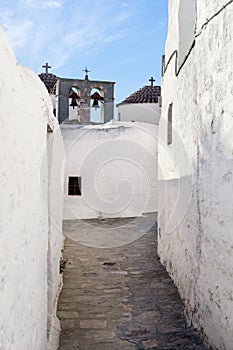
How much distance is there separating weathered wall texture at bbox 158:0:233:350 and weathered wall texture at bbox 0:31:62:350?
1.75 m

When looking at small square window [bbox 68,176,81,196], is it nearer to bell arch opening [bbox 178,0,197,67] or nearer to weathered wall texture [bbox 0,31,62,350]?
bell arch opening [bbox 178,0,197,67]

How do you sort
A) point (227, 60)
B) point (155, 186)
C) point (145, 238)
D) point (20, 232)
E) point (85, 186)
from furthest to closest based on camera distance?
point (155, 186)
point (85, 186)
point (145, 238)
point (227, 60)
point (20, 232)

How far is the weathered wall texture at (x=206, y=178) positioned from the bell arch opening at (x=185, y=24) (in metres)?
0.23

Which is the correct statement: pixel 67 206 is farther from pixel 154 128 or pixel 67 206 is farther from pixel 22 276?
pixel 22 276

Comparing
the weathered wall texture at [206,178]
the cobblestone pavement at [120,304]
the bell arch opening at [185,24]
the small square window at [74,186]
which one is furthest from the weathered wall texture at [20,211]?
the small square window at [74,186]

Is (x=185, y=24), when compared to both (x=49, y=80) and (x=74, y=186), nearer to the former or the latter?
(x=74, y=186)

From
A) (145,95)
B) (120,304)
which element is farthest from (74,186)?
(145,95)

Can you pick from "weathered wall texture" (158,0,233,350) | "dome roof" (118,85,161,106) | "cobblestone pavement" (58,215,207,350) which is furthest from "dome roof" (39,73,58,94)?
"weathered wall texture" (158,0,233,350)

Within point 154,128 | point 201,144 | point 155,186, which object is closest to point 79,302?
point 201,144

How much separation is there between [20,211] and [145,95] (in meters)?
16.2

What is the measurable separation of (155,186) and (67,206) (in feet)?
10.7

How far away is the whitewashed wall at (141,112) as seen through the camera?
54.4ft

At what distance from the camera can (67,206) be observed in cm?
1190

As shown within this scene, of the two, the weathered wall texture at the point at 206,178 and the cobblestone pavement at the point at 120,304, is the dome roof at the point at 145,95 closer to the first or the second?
the cobblestone pavement at the point at 120,304
